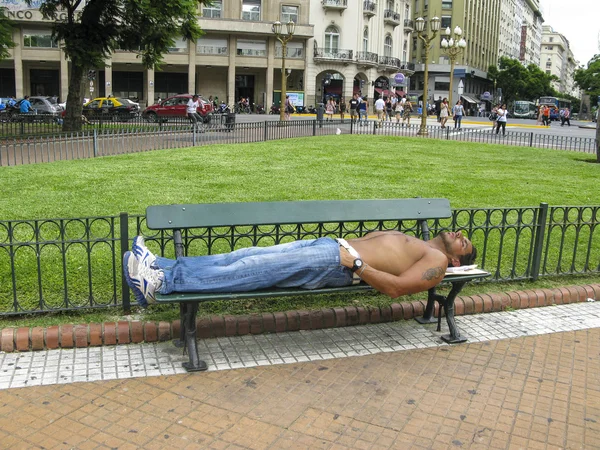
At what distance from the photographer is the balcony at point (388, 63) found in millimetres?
63188

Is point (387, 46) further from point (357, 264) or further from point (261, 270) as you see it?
point (261, 270)

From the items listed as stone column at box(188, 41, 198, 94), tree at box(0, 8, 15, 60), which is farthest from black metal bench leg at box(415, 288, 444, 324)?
stone column at box(188, 41, 198, 94)

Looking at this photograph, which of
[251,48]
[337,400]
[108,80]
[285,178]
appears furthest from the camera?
[251,48]

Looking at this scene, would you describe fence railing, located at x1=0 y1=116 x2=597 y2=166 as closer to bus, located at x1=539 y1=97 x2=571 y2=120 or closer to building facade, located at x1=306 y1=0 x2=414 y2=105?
building facade, located at x1=306 y1=0 x2=414 y2=105

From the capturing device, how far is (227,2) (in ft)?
177

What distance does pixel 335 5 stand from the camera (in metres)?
57.4

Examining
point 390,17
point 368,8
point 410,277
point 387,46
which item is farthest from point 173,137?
point 387,46

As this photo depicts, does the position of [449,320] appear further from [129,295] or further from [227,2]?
[227,2]

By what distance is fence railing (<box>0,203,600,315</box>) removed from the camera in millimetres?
5059

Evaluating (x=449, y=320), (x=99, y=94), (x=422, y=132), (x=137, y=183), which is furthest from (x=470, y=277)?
(x=99, y=94)

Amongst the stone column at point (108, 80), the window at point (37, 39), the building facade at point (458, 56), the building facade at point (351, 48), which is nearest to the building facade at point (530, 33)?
the building facade at point (458, 56)

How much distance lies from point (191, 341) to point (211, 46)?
175ft

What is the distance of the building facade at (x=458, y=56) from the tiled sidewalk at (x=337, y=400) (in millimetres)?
71214

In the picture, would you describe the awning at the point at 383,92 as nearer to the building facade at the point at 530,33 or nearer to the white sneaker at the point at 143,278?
the white sneaker at the point at 143,278
